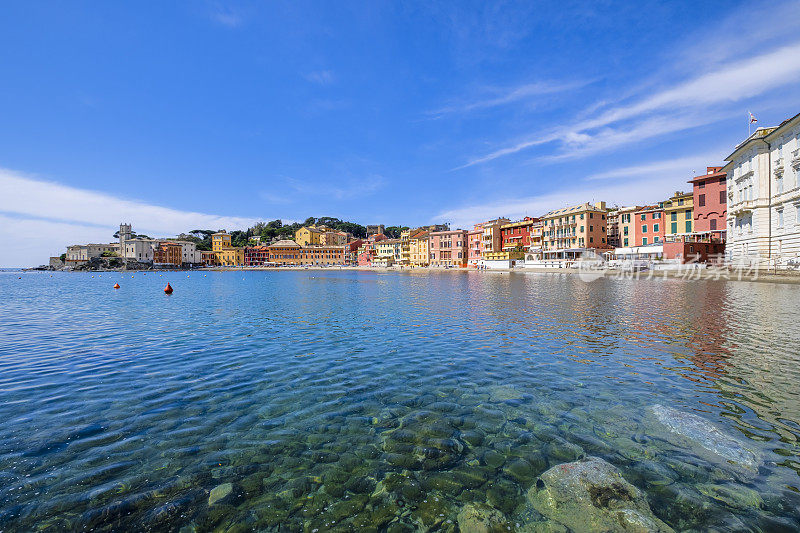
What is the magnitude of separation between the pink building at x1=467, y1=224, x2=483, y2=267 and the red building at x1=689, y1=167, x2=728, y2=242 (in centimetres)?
5729

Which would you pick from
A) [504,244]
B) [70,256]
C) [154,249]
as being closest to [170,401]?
[504,244]

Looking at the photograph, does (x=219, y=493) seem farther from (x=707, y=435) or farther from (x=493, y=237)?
(x=493, y=237)

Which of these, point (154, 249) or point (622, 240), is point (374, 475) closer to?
point (622, 240)

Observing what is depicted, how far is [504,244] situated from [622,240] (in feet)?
103

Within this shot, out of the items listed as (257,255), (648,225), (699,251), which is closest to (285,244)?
(257,255)

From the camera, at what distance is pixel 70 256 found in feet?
654

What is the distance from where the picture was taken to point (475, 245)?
118 meters

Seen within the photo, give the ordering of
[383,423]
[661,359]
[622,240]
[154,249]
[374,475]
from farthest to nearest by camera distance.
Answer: [154,249] → [622,240] → [661,359] → [383,423] → [374,475]

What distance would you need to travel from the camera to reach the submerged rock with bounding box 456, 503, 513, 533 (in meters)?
4.55

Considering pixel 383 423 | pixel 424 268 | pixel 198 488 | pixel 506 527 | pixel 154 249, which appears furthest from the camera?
pixel 154 249

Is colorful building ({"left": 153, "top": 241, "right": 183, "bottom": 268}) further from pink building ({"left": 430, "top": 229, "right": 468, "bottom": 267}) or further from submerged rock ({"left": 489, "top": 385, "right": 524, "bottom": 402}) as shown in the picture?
submerged rock ({"left": 489, "top": 385, "right": 524, "bottom": 402})

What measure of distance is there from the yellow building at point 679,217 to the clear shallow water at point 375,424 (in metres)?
60.4

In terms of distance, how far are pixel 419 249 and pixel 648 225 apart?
75.3m

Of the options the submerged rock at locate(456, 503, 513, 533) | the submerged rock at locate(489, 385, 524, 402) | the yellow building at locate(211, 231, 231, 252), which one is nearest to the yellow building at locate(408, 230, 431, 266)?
the yellow building at locate(211, 231, 231, 252)
